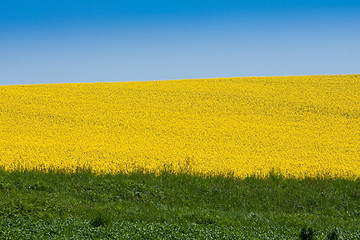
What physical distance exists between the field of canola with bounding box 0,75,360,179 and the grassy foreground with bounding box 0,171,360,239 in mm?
1407

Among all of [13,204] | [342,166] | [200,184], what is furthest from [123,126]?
[13,204]

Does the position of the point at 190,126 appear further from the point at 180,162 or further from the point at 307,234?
the point at 307,234

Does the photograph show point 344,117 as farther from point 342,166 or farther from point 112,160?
point 112,160

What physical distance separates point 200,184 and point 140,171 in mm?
2813

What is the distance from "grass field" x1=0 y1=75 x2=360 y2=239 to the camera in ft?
30.6

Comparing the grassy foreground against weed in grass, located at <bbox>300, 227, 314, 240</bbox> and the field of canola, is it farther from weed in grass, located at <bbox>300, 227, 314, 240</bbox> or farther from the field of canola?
the field of canola

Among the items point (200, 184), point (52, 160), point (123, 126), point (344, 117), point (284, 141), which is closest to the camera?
point (200, 184)

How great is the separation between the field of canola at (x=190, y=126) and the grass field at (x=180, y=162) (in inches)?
3.2

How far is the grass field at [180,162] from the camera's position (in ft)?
30.6

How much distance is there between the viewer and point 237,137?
22.3 metres

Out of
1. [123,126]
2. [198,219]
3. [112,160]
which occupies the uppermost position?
[123,126]

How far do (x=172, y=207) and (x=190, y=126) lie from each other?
13.1 meters

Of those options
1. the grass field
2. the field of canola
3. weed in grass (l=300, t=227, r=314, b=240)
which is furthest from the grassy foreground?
the field of canola

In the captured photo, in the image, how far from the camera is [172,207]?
1137 centimetres
